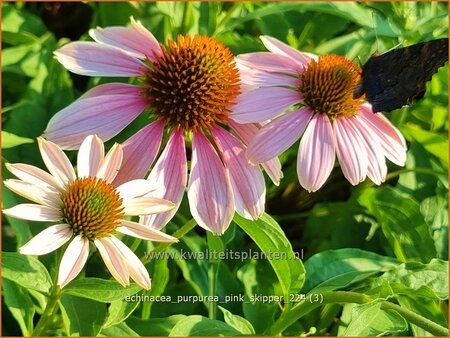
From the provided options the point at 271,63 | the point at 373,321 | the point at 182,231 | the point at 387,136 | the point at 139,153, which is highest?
the point at 271,63

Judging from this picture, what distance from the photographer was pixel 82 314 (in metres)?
1.18

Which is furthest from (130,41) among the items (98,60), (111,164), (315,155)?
(315,155)

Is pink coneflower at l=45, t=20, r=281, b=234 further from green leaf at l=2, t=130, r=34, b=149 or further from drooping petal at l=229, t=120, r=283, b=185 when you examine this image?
green leaf at l=2, t=130, r=34, b=149

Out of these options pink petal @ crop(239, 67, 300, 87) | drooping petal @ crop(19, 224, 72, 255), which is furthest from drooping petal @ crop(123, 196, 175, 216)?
pink petal @ crop(239, 67, 300, 87)

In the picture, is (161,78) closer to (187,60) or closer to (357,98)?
(187,60)

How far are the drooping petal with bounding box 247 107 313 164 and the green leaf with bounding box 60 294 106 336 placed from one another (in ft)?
1.23

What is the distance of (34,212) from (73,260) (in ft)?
0.30

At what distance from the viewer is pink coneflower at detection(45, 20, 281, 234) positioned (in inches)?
43.9

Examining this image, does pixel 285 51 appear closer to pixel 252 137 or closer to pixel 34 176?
pixel 252 137

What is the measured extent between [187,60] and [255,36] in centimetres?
81

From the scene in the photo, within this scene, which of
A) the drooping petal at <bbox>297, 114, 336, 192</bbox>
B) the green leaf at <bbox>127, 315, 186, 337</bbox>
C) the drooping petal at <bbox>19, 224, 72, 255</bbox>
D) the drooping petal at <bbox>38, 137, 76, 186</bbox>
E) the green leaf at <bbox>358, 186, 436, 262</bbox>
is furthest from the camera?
the green leaf at <bbox>358, 186, 436, 262</bbox>

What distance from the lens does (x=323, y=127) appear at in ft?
4.01

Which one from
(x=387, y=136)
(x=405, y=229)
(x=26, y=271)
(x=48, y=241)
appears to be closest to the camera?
(x=48, y=241)

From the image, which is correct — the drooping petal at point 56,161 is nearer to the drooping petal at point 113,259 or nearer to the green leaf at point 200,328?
the drooping petal at point 113,259
